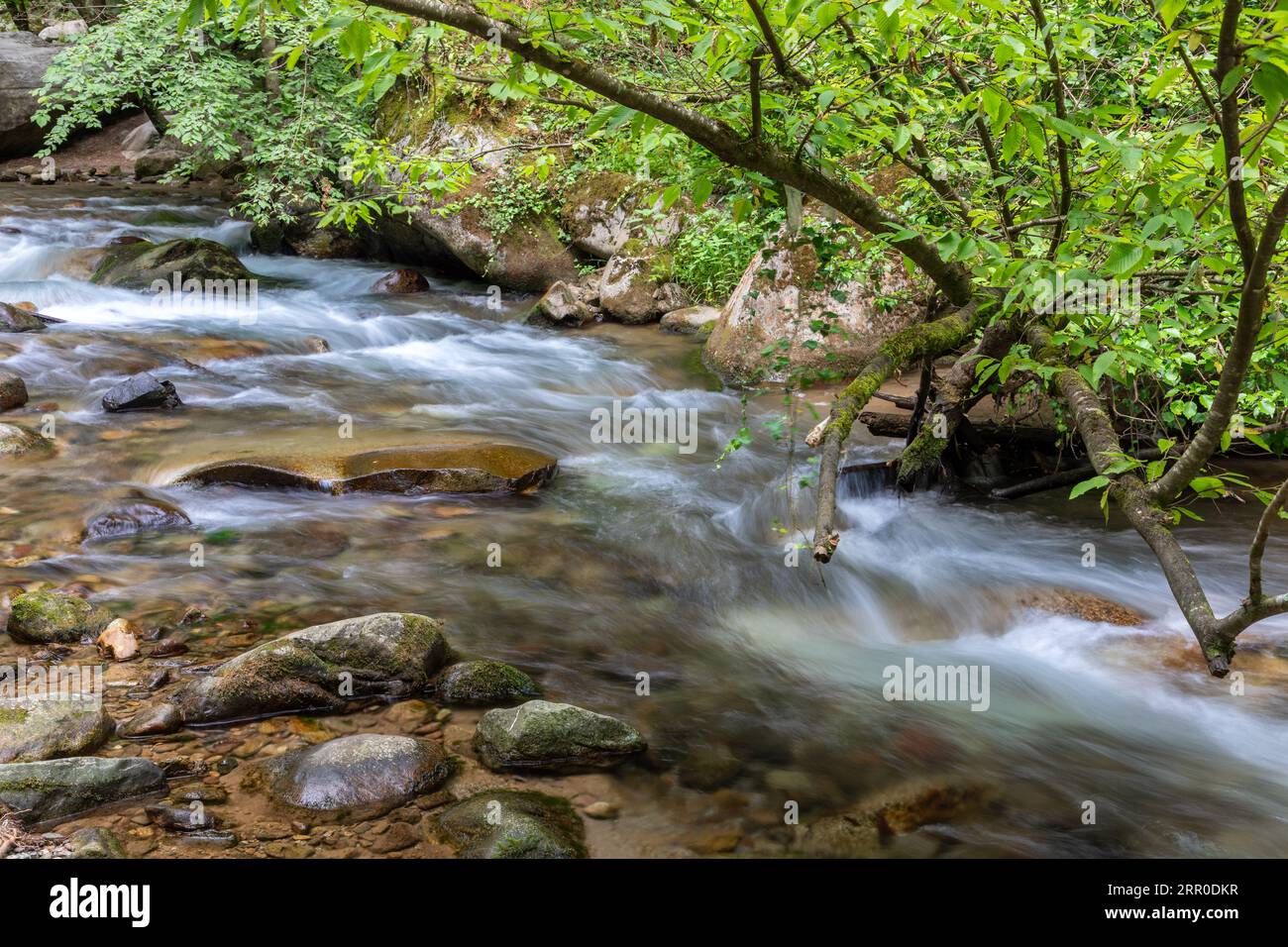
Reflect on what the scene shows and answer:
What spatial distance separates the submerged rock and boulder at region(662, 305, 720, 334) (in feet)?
17.4

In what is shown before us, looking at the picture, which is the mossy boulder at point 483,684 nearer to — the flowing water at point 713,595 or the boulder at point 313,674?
the boulder at point 313,674

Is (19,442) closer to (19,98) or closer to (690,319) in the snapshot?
(690,319)

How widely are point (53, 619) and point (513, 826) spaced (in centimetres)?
265

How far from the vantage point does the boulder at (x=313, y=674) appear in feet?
12.2

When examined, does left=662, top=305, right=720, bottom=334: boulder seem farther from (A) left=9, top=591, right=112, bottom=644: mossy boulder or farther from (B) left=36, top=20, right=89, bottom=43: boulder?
(B) left=36, top=20, right=89, bottom=43: boulder

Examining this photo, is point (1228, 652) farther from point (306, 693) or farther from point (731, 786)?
point (306, 693)

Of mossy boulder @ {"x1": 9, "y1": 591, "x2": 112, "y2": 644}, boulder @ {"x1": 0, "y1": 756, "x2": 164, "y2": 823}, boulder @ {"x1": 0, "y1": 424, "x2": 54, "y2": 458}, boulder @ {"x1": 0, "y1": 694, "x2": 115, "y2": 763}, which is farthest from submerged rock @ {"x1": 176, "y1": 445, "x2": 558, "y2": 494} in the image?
boulder @ {"x1": 0, "y1": 756, "x2": 164, "y2": 823}

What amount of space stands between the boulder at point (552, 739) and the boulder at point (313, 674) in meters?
0.56

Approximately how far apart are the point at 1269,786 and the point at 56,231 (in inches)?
663

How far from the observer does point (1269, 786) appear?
13.6 feet

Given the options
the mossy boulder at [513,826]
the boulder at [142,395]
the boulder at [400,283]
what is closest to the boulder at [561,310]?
the boulder at [400,283]
